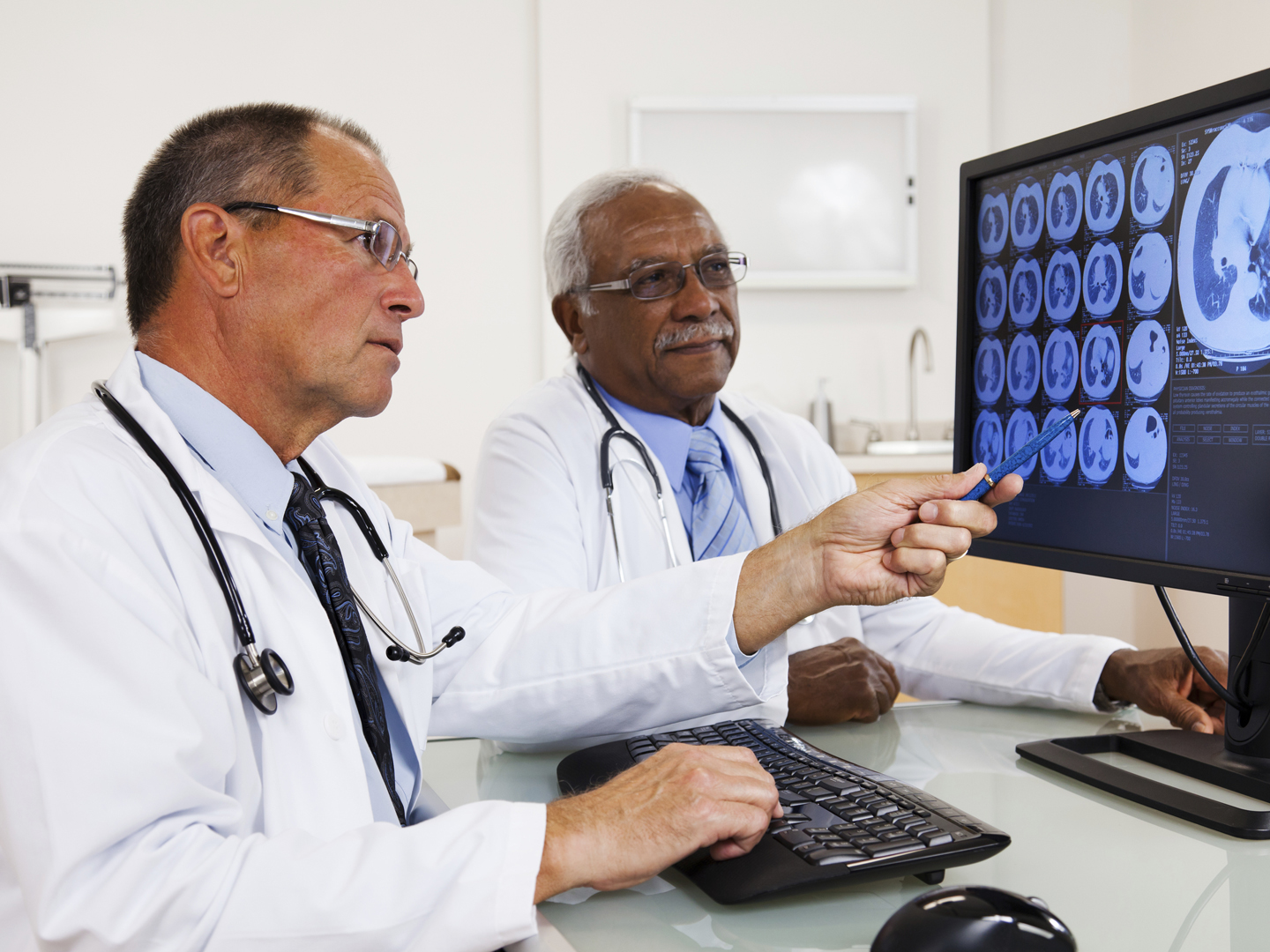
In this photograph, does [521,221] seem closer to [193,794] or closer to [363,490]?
[363,490]

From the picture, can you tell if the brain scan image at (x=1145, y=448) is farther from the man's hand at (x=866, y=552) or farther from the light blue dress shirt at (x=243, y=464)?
the light blue dress shirt at (x=243, y=464)

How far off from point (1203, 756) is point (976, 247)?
20.6 inches

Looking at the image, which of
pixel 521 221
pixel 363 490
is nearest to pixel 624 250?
pixel 363 490

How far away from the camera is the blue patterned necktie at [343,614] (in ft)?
2.91

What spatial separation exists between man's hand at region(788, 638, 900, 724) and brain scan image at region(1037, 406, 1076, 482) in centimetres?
30

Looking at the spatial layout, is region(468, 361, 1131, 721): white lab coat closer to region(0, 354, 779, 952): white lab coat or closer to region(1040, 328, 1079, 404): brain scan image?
region(1040, 328, 1079, 404): brain scan image

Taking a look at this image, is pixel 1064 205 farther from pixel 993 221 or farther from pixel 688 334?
pixel 688 334

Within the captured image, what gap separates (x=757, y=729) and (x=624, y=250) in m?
0.93

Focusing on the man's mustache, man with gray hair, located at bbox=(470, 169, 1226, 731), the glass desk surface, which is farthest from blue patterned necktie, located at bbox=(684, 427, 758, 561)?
Answer: the glass desk surface

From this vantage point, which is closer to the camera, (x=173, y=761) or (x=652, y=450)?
Result: (x=173, y=761)

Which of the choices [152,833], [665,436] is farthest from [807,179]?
[152,833]

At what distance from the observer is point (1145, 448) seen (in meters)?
0.88

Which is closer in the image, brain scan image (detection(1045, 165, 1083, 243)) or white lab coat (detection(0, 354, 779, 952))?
white lab coat (detection(0, 354, 779, 952))

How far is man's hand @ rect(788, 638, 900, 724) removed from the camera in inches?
43.7
